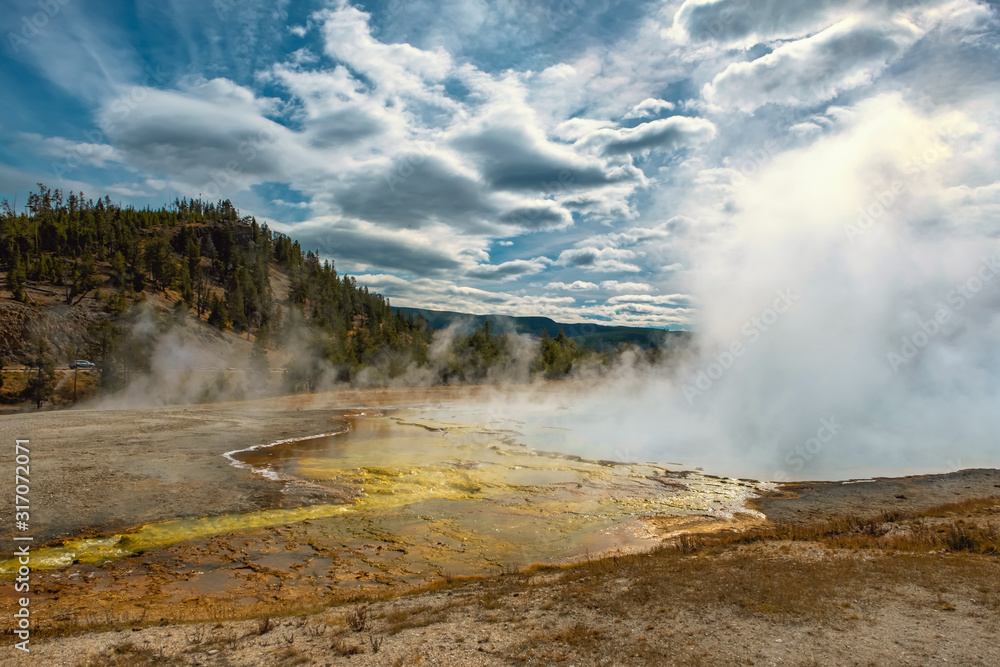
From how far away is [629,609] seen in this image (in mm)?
8703

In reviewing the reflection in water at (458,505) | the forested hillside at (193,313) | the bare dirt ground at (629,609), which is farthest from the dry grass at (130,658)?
the forested hillside at (193,313)

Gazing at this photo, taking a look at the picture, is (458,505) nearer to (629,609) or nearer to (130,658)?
(629,609)

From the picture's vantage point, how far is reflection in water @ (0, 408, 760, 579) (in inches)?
533

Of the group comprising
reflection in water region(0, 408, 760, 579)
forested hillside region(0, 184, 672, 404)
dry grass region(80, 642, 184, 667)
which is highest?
forested hillside region(0, 184, 672, 404)

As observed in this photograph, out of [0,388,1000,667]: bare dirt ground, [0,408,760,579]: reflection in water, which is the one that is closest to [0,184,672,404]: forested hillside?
[0,408,760,579]: reflection in water

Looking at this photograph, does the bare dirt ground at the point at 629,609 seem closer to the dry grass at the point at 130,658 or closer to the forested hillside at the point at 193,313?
the dry grass at the point at 130,658

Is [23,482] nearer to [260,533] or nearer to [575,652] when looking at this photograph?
[260,533]

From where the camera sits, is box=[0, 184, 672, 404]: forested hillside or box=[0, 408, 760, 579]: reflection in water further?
box=[0, 184, 672, 404]: forested hillside

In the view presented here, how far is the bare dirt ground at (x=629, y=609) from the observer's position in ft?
23.3

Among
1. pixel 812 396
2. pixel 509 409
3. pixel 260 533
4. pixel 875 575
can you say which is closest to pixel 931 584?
pixel 875 575

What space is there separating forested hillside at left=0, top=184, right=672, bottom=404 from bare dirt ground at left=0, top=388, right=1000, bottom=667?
4839cm

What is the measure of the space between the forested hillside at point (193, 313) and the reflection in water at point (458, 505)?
38.7m

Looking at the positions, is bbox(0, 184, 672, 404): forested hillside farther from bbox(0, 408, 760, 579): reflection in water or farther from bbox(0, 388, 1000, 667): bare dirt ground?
bbox(0, 388, 1000, 667): bare dirt ground

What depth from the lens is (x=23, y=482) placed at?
1658cm
